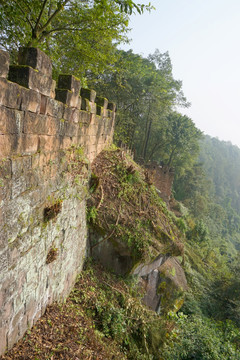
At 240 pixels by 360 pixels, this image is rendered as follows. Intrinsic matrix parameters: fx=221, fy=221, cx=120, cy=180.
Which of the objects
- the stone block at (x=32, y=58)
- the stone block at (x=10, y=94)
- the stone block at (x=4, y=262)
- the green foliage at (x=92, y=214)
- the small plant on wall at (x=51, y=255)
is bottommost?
the small plant on wall at (x=51, y=255)

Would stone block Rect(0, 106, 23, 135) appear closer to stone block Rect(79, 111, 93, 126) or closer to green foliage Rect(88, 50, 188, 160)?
stone block Rect(79, 111, 93, 126)

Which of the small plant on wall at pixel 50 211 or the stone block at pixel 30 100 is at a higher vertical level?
the stone block at pixel 30 100

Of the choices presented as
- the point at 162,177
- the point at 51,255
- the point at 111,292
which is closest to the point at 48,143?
the point at 51,255

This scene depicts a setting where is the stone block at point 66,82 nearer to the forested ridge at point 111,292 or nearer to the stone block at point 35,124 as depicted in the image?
the stone block at point 35,124

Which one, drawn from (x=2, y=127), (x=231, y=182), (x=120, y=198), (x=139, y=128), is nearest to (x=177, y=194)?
(x=139, y=128)

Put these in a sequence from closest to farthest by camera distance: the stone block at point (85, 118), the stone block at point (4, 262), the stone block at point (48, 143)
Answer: the stone block at point (4, 262) < the stone block at point (48, 143) < the stone block at point (85, 118)

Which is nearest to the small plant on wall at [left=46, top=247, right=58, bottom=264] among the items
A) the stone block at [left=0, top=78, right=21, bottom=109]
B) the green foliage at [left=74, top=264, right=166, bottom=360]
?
the green foliage at [left=74, top=264, right=166, bottom=360]

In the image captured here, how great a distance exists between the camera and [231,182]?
75.4 metres

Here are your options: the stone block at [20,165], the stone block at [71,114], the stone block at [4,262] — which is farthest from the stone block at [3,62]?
the stone block at [4,262]

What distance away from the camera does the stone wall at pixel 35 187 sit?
219 cm

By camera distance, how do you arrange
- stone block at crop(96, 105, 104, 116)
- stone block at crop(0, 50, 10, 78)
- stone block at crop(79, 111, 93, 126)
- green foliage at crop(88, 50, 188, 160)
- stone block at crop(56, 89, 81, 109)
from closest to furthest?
1. stone block at crop(0, 50, 10, 78)
2. stone block at crop(56, 89, 81, 109)
3. stone block at crop(79, 111, 93, 126)
4. stone block at crop(96, 105, 104, 116)
5. green foliage at crop(88, 50, 188, 160)

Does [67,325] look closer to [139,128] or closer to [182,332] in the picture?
[182,332]

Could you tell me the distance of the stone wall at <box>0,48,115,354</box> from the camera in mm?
2193

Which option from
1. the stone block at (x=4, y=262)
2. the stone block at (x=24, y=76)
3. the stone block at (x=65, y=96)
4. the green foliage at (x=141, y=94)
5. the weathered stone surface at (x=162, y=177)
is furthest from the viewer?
the weathered stone surface at (x=162, y=177)
